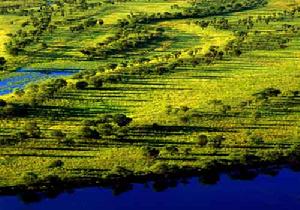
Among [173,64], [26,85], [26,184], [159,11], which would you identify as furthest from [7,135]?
[159,11]

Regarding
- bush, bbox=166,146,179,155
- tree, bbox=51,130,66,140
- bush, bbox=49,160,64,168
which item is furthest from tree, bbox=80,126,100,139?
bush, bbox=166,146,179,155

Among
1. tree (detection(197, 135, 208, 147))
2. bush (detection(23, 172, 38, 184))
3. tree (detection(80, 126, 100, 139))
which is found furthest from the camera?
tree (detection(80, 126, 100, 139))

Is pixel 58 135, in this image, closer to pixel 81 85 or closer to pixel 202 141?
pixel 202 141

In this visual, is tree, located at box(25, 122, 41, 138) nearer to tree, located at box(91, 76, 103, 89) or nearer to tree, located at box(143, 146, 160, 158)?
tree, located at box(143, 146, 160, 158)

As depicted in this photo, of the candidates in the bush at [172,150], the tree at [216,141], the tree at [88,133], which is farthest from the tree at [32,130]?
the tree at [216,141]

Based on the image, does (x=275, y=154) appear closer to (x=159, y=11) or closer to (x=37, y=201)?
(x=37, y=201)

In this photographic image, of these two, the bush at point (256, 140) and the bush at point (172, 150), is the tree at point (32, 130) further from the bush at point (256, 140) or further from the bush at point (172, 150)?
the bush at point (256, 140)
